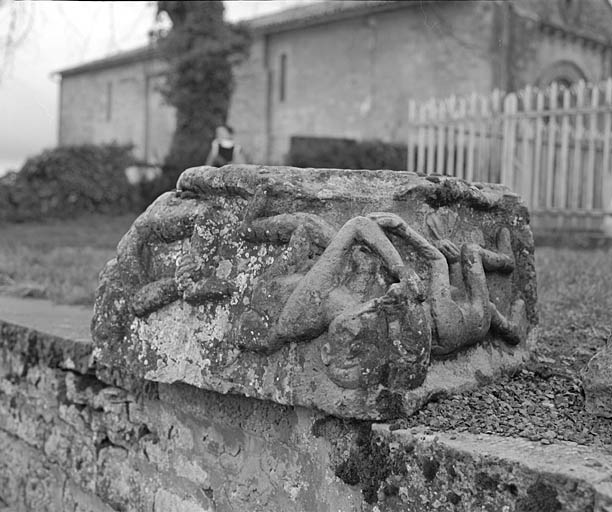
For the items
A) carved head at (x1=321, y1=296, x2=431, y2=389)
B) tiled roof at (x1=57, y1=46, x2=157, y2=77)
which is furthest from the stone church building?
carved head at (x1=321, y1=296, x2=431, y2=389)

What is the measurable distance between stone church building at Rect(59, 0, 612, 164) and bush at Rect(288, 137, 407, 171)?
1327mm

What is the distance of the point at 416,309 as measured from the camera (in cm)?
203

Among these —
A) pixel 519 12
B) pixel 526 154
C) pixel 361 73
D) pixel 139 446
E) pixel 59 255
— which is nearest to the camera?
pixel 139 446

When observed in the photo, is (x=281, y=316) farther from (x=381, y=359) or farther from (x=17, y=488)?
(x=17, y=488)

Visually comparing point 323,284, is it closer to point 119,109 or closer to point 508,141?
point 508,141

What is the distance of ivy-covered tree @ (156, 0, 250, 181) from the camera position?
14023 millimetres

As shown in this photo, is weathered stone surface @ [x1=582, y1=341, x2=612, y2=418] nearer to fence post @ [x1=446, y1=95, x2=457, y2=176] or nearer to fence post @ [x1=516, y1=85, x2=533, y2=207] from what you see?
fence post @ [x1=516, y1=85, x2=533, y2=207]

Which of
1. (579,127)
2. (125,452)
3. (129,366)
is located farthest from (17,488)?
(579,127)

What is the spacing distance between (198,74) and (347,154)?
3.19 meters

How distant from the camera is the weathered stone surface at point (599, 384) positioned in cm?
197

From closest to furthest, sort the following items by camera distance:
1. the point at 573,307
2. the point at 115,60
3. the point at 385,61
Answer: the point at 573,307 < the point at 385,61 < the point at 115,60

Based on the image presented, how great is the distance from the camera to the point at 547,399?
7.20 feet

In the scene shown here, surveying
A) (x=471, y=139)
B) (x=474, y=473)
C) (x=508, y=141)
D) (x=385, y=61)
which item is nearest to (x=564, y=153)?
(x=508, y=141)

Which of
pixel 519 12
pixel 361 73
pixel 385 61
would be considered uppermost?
pixel 519 12
